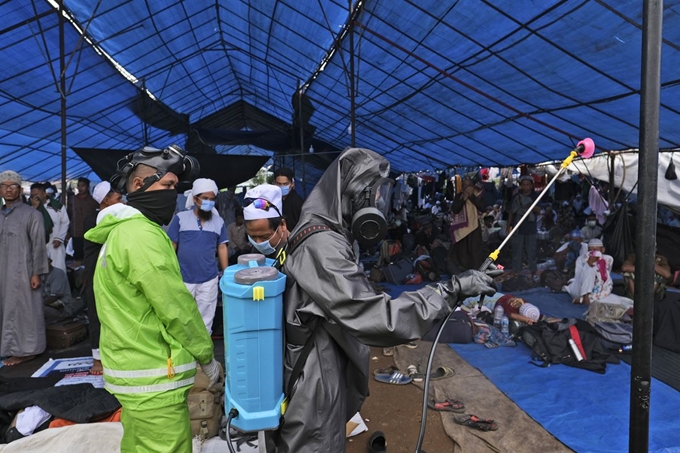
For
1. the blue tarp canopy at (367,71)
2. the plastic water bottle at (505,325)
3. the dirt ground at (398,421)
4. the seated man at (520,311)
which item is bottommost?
the dirt ground at (398,421)

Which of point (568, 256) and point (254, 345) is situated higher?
point (254, 345)

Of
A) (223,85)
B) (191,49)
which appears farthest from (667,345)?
(223,85)

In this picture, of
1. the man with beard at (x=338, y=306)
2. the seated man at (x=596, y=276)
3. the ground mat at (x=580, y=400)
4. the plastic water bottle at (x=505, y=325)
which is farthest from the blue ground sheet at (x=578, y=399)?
the man with beard at (x=338, y=306)

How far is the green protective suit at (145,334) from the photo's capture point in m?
1.76

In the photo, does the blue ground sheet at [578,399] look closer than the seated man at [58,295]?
Yes

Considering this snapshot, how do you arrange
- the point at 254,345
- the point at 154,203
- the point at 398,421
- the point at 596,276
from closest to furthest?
the point at 254,345 < the point at 154,203 < the point at 398,421 < the point at 596,276

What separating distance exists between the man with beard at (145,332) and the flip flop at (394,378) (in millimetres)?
2535

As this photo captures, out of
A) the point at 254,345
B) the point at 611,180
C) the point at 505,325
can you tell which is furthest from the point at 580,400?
the point at 611,180

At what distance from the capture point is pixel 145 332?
5.87 ft

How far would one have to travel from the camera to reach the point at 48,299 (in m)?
5.79

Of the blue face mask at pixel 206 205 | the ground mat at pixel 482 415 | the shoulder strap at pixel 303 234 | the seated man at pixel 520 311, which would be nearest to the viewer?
the shoulder strap at pixel 303 234

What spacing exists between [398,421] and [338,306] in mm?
2469

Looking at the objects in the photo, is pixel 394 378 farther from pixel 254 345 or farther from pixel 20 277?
pixel 20 277

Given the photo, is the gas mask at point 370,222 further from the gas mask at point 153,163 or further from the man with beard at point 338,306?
the gas mask at point 153,163
